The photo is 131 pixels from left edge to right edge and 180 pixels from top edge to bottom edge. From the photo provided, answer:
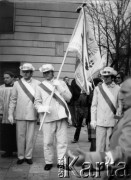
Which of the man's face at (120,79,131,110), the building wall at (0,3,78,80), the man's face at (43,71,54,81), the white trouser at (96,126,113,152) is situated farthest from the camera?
the building wall at (0,3,78,80)

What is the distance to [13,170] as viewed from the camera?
6625 mm

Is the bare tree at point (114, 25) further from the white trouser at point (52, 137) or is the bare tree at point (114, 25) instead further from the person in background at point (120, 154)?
the person in background at point (120, 154)

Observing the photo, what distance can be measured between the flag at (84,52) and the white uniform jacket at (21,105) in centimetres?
92

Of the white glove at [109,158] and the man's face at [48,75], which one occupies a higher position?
the man's face at [48,75]

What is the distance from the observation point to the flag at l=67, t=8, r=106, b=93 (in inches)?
284

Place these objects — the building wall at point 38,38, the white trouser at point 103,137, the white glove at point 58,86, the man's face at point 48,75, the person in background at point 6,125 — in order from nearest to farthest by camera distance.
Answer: the white trouser at point 103,137, the white glove at point 58,86, the man's face at point 48,75, the person in background at point 6,125, the building wall at point 38,38

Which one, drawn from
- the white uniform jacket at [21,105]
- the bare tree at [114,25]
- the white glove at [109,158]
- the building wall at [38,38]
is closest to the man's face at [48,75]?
the white uniform jacket at [21,105]

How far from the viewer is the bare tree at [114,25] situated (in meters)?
15.2

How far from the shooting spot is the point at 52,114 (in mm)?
6742

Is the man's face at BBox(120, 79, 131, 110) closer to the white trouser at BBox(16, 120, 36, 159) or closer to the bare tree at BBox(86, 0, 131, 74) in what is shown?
the white trouser at BBox(16, 120, 36, 159)

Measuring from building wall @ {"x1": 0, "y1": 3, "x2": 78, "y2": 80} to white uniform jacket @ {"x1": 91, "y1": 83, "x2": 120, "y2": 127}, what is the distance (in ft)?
30.1

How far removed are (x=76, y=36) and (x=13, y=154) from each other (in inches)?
110

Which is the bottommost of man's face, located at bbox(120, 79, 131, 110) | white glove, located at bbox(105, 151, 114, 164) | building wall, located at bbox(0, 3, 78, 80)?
white glove, located at bbox(105, 151, 114, 164)

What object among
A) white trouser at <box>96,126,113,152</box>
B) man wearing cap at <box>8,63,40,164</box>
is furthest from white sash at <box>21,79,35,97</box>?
white trouser at <box>96,126,113,152</box>
